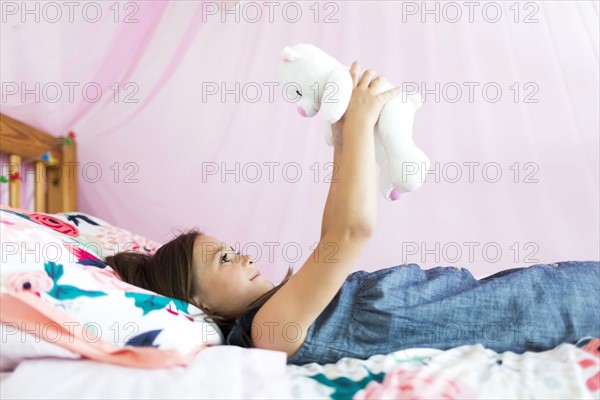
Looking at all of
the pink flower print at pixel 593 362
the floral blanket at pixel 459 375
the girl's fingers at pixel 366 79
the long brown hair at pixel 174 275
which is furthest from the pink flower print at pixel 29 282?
the pink flower print at pixel 593 362

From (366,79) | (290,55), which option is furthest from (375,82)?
(290,55)

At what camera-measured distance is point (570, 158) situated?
1626mm

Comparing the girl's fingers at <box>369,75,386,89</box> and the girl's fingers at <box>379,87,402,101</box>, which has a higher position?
the girl's fingers at <box>369,75,386,89</box>

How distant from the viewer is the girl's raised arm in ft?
3.04

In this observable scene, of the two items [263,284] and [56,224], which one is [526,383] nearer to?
[263,284]

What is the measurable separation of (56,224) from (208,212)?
2.30 ft

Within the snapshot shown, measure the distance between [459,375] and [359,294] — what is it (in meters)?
0.31

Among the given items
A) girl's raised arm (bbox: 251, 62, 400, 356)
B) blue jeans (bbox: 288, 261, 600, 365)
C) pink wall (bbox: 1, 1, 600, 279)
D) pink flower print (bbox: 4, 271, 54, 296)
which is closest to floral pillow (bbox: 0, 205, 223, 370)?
pink flower print (bbox: 4, 271, 54, 296)

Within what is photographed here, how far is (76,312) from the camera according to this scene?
873 millimetres

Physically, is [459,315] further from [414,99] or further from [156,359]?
[156,359]

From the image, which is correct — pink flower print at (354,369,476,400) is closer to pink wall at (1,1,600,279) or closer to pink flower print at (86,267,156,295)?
pink flower print at (86,267,156,295)

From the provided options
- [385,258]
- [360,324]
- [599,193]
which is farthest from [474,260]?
[360,324]

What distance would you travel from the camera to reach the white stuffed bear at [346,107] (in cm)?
100

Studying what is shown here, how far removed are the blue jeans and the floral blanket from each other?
0.05 meters
